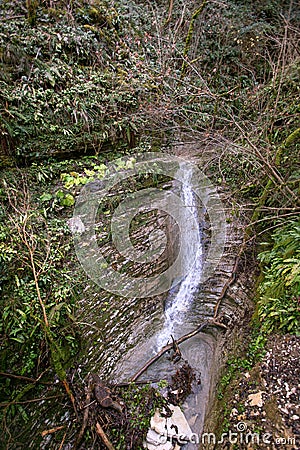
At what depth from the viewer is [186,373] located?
3.72 metres

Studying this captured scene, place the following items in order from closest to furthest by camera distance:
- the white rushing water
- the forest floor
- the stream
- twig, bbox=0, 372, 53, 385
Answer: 1. the forest floor
2. twig, bbox=0, 372, 53, 385
3. the stream
4. the white rushing water

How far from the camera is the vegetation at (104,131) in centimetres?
369

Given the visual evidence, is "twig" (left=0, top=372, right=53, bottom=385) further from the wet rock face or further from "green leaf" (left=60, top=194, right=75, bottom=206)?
"green leaf" (left=60, top=194, right=75, bottom=206)

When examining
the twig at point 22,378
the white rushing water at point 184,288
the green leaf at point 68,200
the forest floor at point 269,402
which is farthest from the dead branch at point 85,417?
the green leaf at point 68,200

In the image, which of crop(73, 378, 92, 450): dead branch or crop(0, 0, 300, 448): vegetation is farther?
crop(0, 0, 300, 448): vegetation

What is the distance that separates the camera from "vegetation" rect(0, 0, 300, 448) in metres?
3.69

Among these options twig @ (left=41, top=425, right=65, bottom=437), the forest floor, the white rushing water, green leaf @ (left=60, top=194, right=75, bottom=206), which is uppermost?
green leaf @ (left=60, top=194, right=75, bottom=206)

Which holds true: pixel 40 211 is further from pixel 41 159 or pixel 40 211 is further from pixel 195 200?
pixel 195 200

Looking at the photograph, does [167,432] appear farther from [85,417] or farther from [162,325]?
[162,325]

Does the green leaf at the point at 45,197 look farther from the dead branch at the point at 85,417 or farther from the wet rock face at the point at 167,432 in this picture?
the wet rock face at the point at 167,432

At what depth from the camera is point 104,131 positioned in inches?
252

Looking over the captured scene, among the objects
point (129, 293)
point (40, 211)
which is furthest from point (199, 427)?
point (40, 211)

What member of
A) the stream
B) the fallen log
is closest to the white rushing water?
the stream

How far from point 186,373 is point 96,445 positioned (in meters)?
1.26
